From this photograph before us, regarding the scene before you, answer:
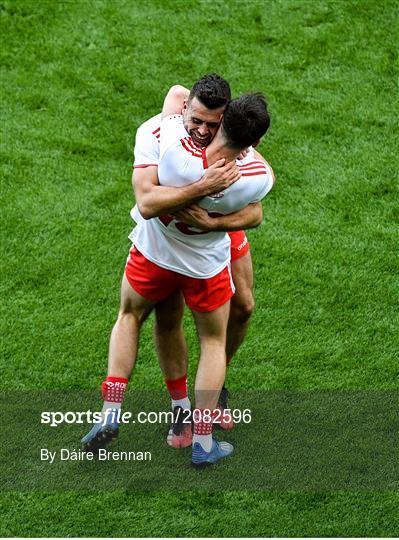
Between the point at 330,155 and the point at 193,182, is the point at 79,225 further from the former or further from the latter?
the point at 193,182

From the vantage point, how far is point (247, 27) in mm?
9617

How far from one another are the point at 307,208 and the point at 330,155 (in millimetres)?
613

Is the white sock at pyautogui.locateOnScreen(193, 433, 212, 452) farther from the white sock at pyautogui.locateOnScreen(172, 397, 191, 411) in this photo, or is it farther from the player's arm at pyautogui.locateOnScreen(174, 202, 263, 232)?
the player's arm at pyautogui.locateOnScreen(174, 202, 263, 232)

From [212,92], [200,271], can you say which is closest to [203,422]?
[200,271]

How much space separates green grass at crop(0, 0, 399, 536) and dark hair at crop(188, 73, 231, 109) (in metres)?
1.98

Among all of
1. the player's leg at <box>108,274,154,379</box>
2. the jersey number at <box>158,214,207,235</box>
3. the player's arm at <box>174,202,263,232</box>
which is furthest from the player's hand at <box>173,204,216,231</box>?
the player's leg at <box>108,274,154,379</box>

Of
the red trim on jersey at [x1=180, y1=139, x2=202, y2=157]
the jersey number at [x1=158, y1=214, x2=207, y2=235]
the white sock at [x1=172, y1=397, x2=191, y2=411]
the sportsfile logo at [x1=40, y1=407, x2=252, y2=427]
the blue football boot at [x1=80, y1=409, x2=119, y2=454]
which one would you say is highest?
the red trim on jersey at [x1=180, y1=139, x2=202, y2=157]

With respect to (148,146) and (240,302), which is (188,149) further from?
(240,302)

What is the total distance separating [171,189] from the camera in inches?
221

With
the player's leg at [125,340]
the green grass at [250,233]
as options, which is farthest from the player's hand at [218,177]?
the green grass at [250,233]

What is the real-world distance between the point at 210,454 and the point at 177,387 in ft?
1.32

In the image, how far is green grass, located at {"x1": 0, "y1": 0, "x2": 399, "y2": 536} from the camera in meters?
6.07

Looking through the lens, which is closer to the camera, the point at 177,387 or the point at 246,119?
the point at 246,119

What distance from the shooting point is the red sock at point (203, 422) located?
6246 mm
